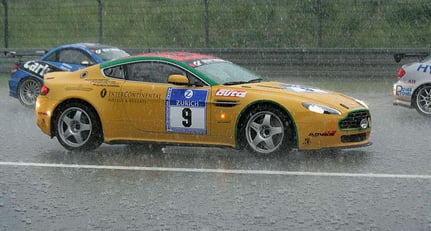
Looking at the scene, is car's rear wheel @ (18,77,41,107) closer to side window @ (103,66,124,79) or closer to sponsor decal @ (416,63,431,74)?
side window @ (103,66,124,79)

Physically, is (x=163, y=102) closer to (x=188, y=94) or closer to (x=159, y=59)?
(x=188, y=94)

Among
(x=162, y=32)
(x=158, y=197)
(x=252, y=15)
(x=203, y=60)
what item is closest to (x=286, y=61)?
(x=252, y=15)

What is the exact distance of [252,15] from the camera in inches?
1011

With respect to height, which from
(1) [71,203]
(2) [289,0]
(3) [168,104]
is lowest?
(1) [71,203]

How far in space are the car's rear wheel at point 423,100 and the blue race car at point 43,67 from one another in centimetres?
638

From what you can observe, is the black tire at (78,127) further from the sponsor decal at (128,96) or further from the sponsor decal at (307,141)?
the sponsor decal at (307,141)

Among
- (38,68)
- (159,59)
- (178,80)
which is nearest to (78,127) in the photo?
(159,59)

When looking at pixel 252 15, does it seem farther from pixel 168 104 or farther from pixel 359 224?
pixel 359 224

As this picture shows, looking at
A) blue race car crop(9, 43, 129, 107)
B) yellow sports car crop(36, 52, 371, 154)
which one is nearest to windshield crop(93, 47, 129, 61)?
blue race car crop(9, 43, 129, 107)

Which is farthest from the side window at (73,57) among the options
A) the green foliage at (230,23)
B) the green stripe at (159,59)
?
the green foliage at (230,23)

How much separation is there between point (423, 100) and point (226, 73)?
496 centimetres

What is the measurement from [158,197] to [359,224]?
1.99m

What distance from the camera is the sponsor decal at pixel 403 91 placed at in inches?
544

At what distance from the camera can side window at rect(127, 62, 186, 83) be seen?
997 cm
